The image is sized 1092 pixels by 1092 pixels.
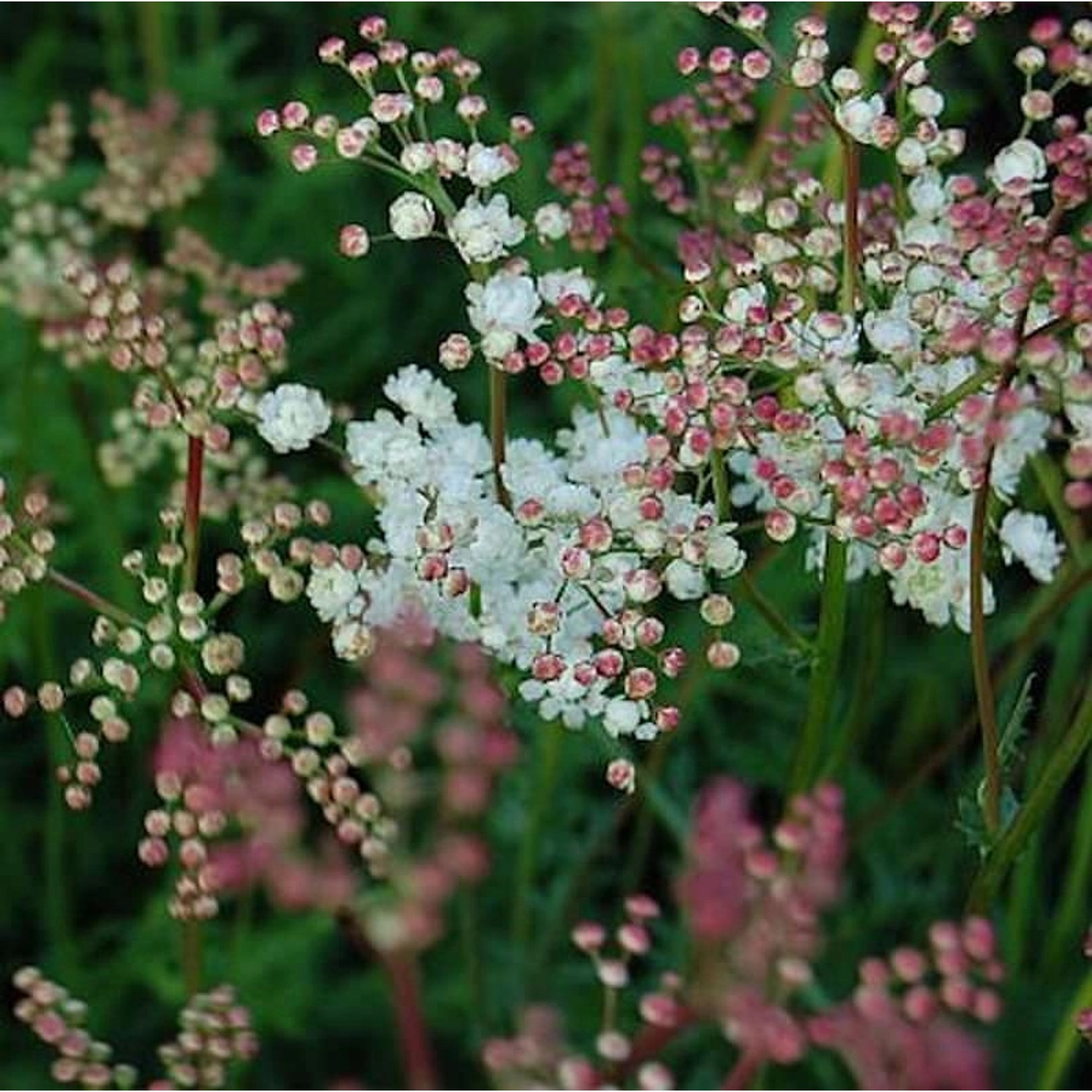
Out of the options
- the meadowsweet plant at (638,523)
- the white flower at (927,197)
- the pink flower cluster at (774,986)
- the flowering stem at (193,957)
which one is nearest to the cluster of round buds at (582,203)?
the meadowsweet plant at (638,523)

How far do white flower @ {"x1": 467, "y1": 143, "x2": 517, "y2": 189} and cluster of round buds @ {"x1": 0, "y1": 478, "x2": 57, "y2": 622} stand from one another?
320 mm

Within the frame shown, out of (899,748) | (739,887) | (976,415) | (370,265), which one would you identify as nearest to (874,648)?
(976,415)

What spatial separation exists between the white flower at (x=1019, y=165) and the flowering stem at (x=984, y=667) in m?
0.19

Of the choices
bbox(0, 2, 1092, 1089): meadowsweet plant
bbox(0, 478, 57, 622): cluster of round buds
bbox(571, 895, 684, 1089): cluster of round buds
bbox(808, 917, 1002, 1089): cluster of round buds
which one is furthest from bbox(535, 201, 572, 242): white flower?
bbox(808, 917, 1002, 1089): cluster of round buds

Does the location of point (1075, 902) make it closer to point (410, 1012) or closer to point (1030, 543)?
point (1030, 543)

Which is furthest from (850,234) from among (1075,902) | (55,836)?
(55,836)

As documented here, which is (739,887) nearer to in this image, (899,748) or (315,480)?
(899,748)

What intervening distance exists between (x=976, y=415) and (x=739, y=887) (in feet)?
1.23

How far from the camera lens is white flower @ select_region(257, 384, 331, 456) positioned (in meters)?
1.33

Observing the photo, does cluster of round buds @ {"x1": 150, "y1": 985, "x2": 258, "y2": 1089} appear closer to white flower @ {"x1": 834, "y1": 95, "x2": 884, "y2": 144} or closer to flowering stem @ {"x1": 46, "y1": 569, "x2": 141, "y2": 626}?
flowering stem @ {"x1": 46, "y1": 569, "x2": 141, "y2": 626}

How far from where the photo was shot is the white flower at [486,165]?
126cm

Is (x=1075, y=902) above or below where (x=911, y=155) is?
below

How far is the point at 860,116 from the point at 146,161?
3.04 feet

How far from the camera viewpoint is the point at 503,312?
4.13ft
